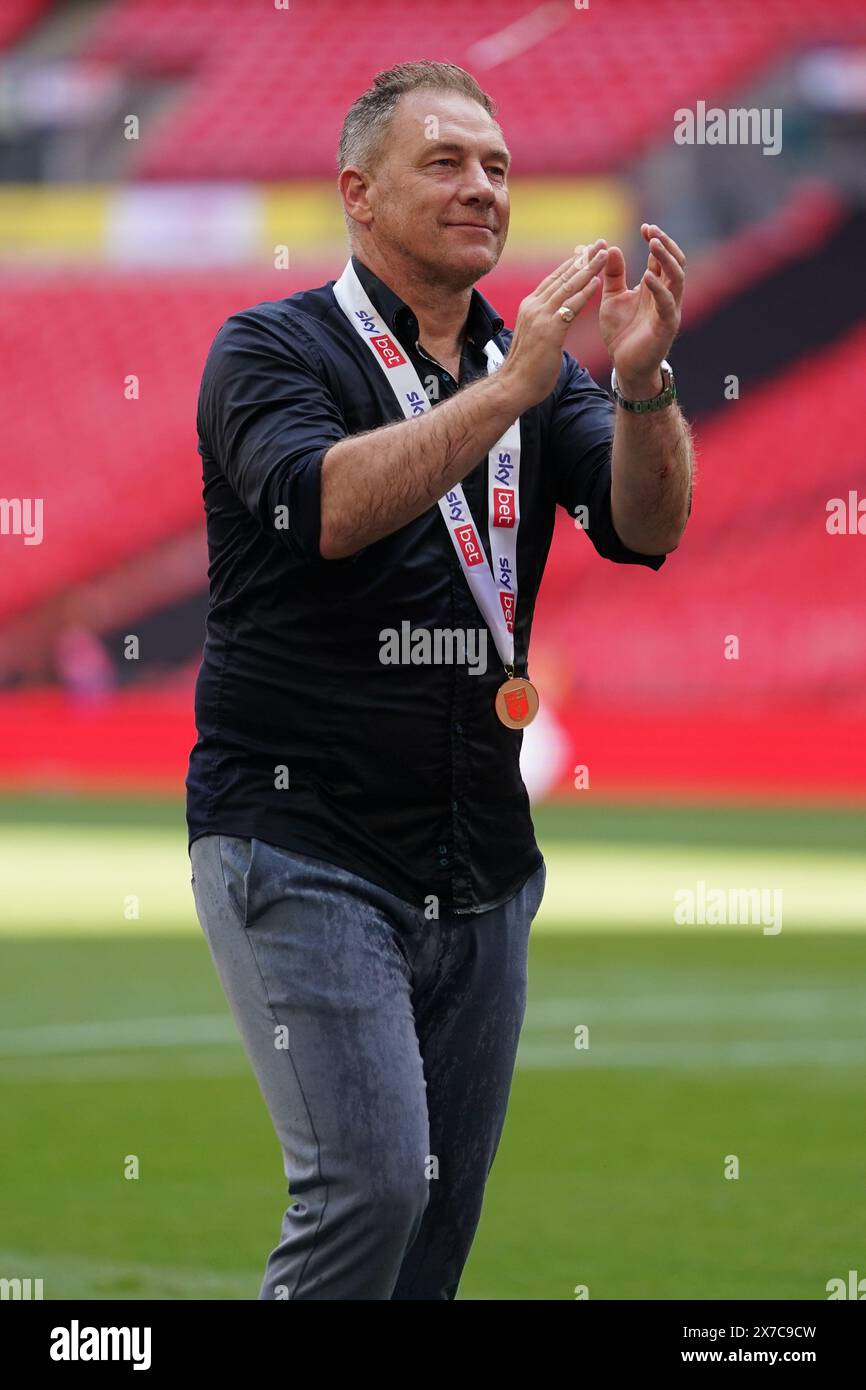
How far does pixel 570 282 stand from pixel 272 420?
0.51 metres

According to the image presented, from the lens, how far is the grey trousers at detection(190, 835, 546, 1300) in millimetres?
3463

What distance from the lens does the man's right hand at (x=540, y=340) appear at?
11.2 feet

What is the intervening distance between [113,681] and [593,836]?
9476 millimetres

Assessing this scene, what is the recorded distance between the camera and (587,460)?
3.98 meters

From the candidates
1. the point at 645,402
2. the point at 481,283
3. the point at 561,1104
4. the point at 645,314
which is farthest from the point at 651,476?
the point at 481,283

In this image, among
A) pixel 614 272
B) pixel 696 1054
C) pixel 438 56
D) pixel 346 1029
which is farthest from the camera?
pixel 438 56

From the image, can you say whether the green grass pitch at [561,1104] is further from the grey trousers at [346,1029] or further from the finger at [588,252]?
the finger at [588,252]

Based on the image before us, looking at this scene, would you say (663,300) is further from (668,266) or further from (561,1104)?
(561,1104)

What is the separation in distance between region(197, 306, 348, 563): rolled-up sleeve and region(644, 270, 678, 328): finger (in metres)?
0.55

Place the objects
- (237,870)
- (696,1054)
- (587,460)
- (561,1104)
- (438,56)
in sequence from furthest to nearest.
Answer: (438,56) < (696,1054) < (561,1104) < (587,460) < (237,870)

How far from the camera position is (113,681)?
25344mm

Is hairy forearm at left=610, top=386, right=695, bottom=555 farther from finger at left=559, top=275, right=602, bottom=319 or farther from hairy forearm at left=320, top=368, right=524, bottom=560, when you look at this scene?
hairy forearm at left=320, top=368, right=524, bottom=560

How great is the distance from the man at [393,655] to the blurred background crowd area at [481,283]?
1842cm

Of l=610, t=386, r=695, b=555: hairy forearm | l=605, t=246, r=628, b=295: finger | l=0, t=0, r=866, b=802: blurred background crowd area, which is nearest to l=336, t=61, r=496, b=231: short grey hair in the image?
l=605, t=246, r=628, b=295: finger
